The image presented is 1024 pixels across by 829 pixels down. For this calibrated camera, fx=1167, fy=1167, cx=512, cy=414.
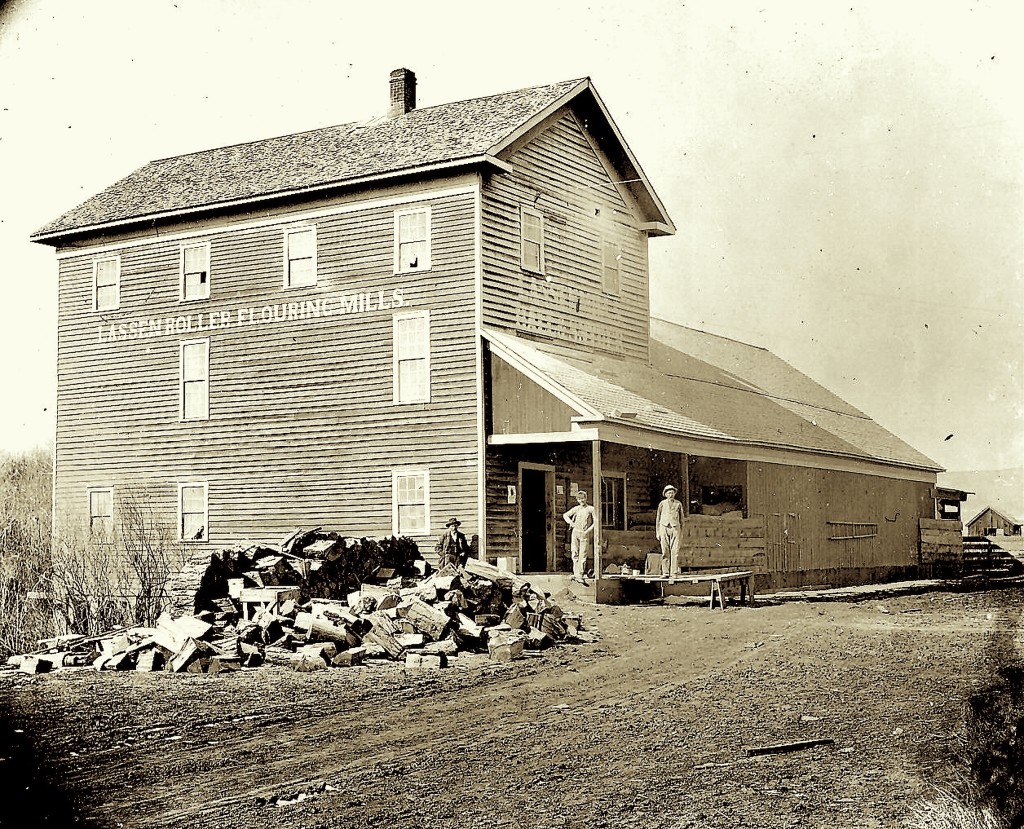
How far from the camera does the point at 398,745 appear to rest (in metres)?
9.65

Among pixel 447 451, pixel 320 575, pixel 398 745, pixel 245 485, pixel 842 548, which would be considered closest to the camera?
pixel 398 745

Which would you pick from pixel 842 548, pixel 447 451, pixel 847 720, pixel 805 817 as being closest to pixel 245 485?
pixel 447 451

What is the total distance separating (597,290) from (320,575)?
1178 centimetres

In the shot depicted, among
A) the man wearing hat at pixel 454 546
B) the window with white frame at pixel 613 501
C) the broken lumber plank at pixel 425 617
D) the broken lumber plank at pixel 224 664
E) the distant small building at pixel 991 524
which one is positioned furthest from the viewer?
the distant small building at pixel 991 524

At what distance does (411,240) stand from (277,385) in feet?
15.1

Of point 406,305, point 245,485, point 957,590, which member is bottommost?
point 957,590

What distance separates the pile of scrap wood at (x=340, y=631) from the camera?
14.6 m

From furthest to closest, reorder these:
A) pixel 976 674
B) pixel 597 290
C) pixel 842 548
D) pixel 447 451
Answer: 1. pixel 842 548
2. pixel 597 290
3. pixel 447 451
4. pixel 976 674

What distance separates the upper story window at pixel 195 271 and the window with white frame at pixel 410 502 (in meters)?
7.05

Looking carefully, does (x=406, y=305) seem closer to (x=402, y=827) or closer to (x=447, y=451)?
(x=447, y=451)

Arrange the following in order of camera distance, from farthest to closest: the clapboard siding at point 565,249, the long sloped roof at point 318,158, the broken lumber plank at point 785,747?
the long sloped roof at point 318,158 → the clapboard siding at point 565,249 → the broken lumber plank at point 785,747

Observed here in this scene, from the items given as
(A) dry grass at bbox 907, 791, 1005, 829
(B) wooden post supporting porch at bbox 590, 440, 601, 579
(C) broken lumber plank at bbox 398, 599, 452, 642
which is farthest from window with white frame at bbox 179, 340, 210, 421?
(A) dry grass at bbox 907, 791, 1005, 829

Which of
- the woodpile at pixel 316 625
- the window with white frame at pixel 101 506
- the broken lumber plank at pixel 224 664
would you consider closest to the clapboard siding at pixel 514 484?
the woodpile at pixel 316 625

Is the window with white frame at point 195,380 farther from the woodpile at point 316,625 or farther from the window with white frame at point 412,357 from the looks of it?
the woodpile at point 316,625
